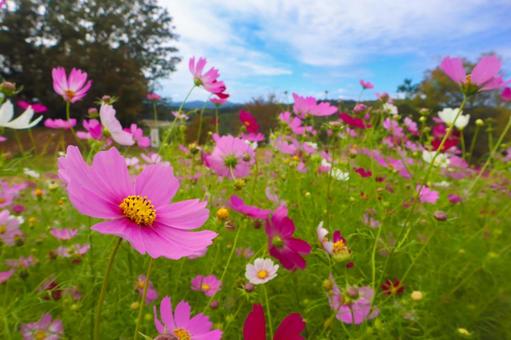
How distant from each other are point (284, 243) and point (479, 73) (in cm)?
43

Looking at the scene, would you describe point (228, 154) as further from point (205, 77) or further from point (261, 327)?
point (261, 327)

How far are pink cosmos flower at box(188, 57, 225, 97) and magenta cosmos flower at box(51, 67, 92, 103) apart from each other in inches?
9.0

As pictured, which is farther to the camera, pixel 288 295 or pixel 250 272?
pixel 288 295

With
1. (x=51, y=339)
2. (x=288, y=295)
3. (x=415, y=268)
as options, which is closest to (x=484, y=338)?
(x=415, y=268)

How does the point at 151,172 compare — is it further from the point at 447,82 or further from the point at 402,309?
the point at 447,82

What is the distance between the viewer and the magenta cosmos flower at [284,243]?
579 millimetres

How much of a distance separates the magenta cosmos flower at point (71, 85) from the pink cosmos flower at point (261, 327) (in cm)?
65

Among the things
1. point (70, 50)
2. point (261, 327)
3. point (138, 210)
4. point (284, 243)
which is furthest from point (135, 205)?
point (70, 50)

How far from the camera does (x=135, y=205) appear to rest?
387mm

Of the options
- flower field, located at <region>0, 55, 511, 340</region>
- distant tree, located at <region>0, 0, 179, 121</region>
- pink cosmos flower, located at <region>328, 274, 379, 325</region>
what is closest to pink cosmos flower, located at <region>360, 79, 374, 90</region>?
flower field, located at <region>0, 55, 511, 340</region>

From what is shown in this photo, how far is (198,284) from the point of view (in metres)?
0.74

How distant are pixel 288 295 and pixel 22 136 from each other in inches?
356

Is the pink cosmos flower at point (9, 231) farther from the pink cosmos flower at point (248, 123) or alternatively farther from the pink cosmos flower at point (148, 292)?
the pink cosmos flower at point (248, 123)

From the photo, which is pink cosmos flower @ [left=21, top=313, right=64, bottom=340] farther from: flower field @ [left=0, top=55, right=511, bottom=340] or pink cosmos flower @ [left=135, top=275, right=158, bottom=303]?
pink cosmos flower @ [left=135, top=275, right=158, bottom=303]
